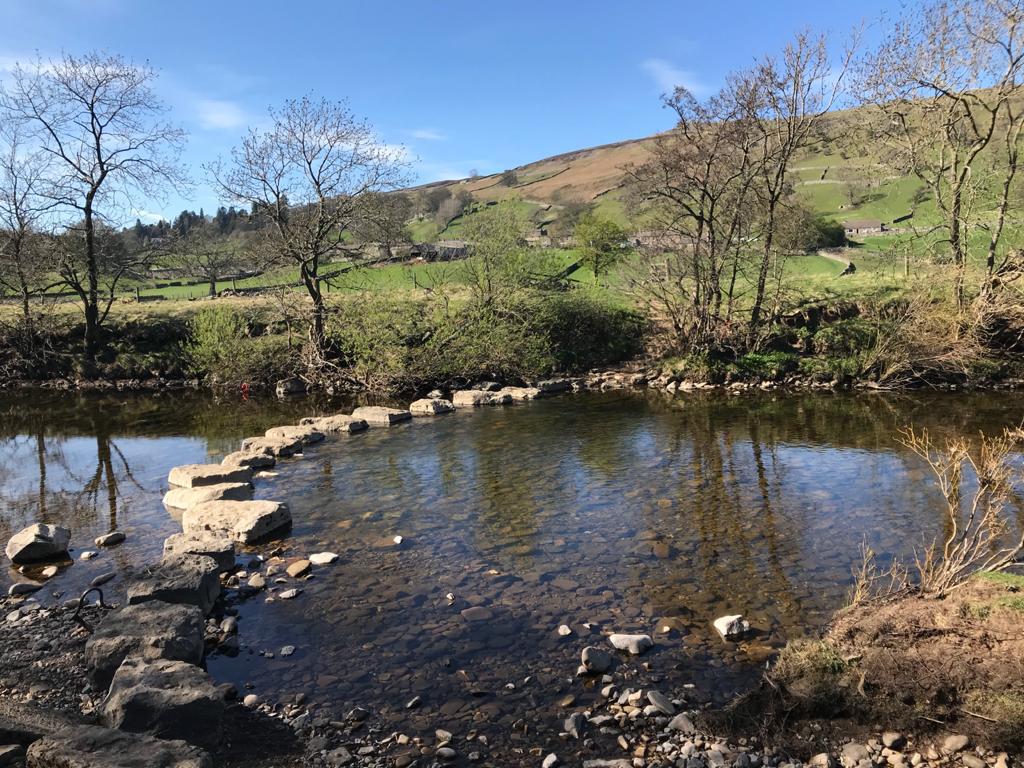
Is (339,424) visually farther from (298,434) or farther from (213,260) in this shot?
(213,260)

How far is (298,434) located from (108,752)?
13.2 meters

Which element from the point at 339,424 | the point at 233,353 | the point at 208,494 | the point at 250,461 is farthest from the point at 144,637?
the point at 233,353

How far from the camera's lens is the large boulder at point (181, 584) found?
8023mm

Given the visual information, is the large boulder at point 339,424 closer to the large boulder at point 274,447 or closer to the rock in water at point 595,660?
the large boulder at point 274,447

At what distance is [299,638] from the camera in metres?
7.53

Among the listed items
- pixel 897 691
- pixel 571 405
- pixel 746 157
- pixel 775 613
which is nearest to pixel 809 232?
pixel 746 157

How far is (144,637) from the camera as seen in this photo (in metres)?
6.92

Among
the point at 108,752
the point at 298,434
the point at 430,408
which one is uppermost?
the point at 430,408

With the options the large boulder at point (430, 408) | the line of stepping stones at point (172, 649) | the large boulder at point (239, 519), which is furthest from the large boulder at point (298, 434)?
the large boulder at point (239, 519)

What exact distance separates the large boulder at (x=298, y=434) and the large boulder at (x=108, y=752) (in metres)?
12.2

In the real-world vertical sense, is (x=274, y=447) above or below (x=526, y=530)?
above

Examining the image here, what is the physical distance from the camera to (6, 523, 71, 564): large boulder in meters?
10.1

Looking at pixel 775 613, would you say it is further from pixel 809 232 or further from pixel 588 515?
pixel 809 232

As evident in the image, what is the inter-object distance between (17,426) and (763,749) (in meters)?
24.6
